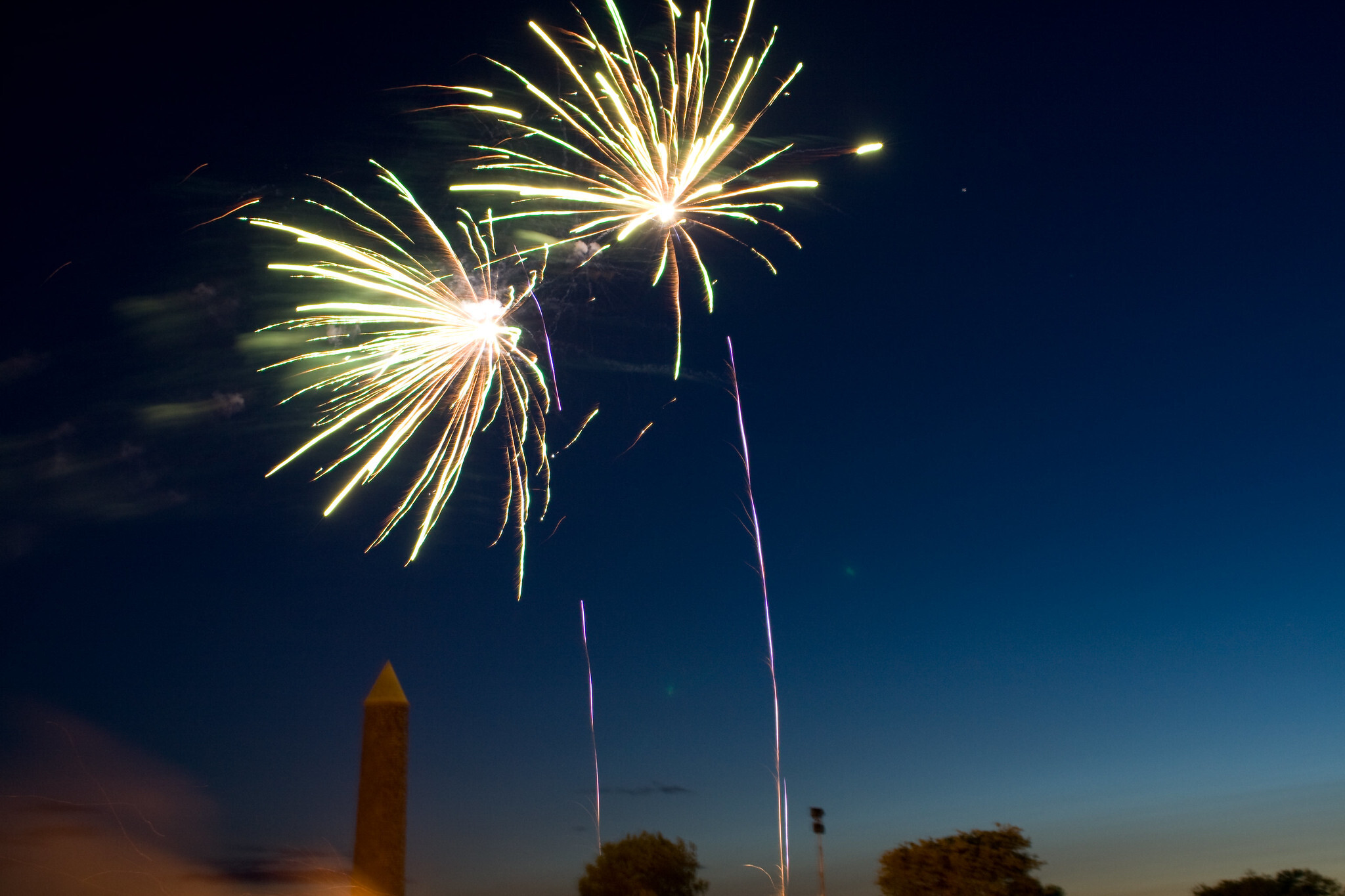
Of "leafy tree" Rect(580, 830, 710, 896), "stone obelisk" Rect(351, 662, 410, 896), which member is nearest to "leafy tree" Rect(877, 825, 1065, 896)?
"leafy tree" Rect(580, 830, 710, 896)

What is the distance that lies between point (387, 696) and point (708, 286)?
987cm

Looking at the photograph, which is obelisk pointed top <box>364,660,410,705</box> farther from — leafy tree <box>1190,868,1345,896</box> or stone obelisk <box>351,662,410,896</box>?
leafy tree <box>1190,868,1345,896</box>

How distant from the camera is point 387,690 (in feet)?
43.5

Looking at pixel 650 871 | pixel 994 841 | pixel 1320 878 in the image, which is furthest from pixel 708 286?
pixel 1320 878

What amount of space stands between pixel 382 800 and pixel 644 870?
35673 millimetres

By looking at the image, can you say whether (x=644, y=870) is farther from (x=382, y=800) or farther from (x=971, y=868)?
(x=382, y=800)

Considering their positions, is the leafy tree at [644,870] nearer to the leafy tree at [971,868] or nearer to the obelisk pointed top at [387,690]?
the leafy tree at [971,868]

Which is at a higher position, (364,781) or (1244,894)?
(364,781)

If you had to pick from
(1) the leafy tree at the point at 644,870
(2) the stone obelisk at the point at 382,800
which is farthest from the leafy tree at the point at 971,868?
(2) the stone obelisk at the point at 382,800

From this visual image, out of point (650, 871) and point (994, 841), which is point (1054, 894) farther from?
point (650, 871)

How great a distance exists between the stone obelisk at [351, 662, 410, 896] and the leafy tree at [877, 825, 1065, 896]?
29.0 meters

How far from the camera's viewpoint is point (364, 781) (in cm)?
1276

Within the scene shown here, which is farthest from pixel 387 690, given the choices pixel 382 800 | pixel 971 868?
pixel 971 868

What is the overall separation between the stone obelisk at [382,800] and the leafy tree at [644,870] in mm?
34649
